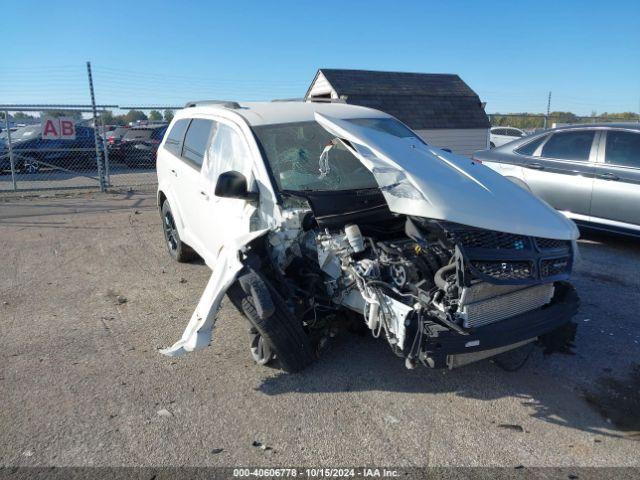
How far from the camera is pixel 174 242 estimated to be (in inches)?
249

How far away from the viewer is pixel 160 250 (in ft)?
22.9

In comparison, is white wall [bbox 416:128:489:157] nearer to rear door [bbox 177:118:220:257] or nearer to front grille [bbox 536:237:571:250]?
rear door [bbox 177:118:220:257]

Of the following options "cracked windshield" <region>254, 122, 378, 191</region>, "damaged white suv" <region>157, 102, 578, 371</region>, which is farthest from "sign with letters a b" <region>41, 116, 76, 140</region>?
"cracked windshield" <region>254, 122, 378, 191</region>

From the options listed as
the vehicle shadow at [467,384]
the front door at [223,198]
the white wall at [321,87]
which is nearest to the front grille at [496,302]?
the vehicle shadow at [467,384]

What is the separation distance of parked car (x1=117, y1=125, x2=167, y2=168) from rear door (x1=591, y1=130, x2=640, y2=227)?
500 inches

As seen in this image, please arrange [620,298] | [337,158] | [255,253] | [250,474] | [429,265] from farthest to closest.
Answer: [620,298]
[337,158]
[255,253]
[429,265]
[250,474]

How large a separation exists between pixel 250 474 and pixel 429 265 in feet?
5.30

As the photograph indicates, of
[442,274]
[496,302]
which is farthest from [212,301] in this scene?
[496,302]

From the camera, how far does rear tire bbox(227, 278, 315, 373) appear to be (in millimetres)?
3420

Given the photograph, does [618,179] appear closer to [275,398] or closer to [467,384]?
[467,384]

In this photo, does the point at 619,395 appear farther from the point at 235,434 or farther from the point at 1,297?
the point at 1,297

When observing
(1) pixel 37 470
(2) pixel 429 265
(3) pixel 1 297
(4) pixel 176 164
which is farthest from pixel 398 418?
(3) pixel 1 297

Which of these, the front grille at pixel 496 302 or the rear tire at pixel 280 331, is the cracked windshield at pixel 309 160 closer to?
the rear tire at pixel 280 331

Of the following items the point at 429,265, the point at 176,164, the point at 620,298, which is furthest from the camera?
the point at 176,164
